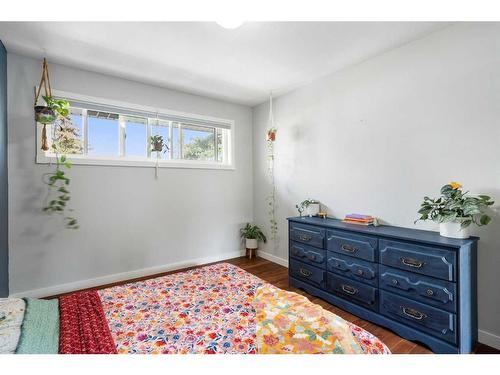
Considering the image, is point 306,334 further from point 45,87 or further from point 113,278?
point 45,87

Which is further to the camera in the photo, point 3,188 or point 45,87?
point 45,87

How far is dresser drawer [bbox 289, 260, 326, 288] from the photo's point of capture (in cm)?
254

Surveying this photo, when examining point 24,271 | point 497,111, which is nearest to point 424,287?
point 497,111

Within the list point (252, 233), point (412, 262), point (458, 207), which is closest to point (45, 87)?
point (252, 233)

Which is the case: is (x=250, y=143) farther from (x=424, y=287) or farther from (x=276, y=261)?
(x=424, y=287)

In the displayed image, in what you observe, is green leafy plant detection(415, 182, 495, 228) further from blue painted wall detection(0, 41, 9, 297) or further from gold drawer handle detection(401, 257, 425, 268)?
blue painted wall detection(0, 41, 9, 297)

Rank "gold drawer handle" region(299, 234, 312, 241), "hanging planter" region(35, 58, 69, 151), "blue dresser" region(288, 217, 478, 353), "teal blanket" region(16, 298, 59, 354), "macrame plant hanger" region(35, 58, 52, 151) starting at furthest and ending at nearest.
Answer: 1. "gold drawer handle" region(299, 234, 312, 241)
2. "macrame plant hanger" region(35, 58, 52, 151)
3. "hanging planter" region(35, 58, 69, 151)
4. "blue dresser" region(288, 217, 478, 353)
5. "teal blanket" region(16, 298, 59, 354)

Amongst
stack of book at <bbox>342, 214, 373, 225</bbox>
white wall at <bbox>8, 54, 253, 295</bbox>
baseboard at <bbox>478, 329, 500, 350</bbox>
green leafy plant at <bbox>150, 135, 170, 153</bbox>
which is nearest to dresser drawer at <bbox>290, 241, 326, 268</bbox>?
stack of book at <bbox>342, 214, 373, 225</bbox>

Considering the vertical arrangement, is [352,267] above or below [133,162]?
below

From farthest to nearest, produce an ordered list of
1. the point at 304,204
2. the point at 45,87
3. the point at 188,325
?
the point at 304,204
the point at 45,87
the point at 188,325

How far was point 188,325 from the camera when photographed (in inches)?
47.8

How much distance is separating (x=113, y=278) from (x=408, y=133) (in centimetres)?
357

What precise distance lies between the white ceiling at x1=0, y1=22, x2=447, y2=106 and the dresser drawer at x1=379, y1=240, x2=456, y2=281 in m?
1.82

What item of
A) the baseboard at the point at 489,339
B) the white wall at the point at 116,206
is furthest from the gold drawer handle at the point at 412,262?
the white wall at the point at 116,206
